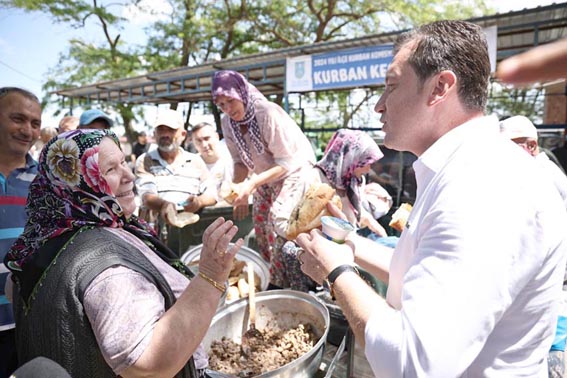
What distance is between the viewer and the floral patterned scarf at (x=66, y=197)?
137 cm

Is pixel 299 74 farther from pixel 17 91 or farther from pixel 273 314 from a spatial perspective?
pixel 273 314

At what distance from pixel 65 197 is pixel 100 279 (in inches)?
16.7

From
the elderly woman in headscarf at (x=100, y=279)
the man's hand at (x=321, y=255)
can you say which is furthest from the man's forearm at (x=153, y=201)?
the man's hand at (x=321, y=255)

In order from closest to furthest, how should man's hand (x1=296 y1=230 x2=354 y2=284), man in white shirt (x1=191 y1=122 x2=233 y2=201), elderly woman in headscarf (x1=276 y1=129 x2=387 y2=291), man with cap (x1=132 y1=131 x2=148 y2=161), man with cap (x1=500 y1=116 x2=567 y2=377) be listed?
man's hand (x1=296 y1=230 x2=354 y2=284) < man with cap (x1=500 y1=116 x2=567 y2=377) < elderly woman in headscarf (x1=276 y1=129 x2=387 y2=291) < man in white shirt (x1=191 y1=122 x2=233 y2=201) < man with cap (x1=132 y1=131 x2=148 y2=161)

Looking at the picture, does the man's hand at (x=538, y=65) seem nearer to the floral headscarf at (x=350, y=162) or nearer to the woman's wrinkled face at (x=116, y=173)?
the woman's wrinkled face at (x=116, y=173)

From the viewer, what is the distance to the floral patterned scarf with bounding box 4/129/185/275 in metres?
1.37

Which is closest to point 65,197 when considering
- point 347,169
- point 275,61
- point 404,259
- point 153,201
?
point 404,259

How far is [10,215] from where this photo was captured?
Result: 208cm

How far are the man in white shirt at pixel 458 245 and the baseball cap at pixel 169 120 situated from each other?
3.40m

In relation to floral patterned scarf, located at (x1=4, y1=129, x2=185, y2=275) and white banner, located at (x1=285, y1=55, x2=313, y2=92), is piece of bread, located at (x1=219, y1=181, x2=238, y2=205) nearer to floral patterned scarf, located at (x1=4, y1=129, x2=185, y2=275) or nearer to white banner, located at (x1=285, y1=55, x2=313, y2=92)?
floral patterned scarf, located at (x1=4, y1=129, x2=185, y2=275)

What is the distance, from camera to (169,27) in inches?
643

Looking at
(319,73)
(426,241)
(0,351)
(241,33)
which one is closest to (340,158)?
(426,241)

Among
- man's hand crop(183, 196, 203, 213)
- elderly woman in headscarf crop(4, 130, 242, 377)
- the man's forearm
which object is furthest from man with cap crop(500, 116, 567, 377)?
the man's forearm

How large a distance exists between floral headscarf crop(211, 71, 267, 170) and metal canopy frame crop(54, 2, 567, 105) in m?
3.66
